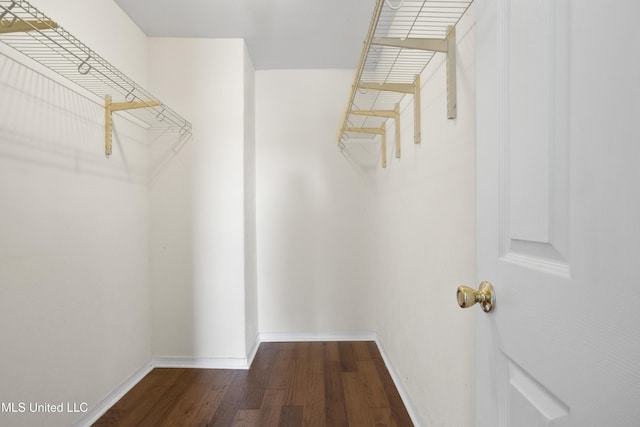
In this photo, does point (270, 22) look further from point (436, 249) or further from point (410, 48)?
point (436, 249)

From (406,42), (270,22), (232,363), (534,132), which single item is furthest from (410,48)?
(232,363)

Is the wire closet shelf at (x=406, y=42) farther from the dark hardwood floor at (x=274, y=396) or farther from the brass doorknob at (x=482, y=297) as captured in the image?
the dark hardwood floor at (x=274, y=396)

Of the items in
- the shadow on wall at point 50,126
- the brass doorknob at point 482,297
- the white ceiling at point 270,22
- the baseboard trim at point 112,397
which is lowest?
the baseboard trim at point 112,397

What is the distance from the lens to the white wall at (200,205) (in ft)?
7.77

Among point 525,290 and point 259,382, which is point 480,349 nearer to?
point 525,290

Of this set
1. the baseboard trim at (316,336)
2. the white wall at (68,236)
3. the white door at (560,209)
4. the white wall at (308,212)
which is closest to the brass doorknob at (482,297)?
the white door at (560,209)

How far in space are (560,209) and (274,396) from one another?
1.96 m

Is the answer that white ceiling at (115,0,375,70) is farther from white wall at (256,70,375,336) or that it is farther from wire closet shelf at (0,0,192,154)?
wire closet shelf at (0,0,192,154)

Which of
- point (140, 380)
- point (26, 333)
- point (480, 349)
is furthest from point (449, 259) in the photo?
point (140, 380)

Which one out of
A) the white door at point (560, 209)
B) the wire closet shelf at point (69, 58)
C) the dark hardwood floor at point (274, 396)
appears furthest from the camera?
the dark hardwood floor at point (274, 396)

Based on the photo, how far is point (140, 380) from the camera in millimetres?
2176

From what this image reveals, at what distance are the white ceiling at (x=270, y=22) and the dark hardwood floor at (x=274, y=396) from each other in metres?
2.38

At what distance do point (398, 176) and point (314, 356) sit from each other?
4.96ft

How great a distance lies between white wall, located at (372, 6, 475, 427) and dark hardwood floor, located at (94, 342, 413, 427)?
22 centimetres
